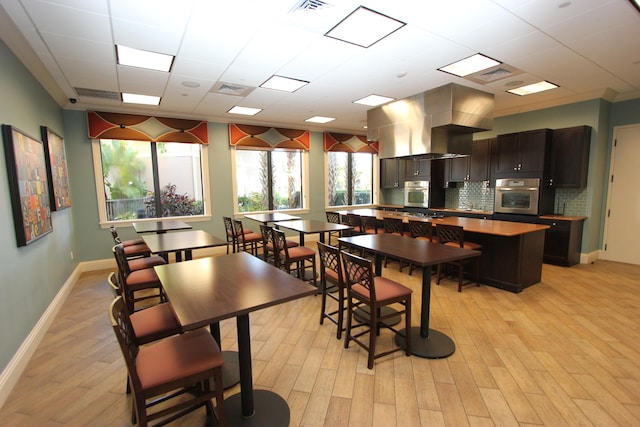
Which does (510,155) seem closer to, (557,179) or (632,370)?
(557,179)

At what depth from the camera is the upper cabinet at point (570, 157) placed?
5.03 m

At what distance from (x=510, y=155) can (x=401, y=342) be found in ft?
15.6

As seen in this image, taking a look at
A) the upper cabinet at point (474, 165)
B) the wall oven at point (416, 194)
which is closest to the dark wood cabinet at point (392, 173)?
the wall oven at point (416, 194)

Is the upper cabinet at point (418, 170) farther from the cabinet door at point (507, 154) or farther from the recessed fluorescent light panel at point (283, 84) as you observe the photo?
the recessed fluorescent light panel at point (283, 84)

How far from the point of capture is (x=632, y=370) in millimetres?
2326

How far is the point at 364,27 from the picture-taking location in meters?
2.75

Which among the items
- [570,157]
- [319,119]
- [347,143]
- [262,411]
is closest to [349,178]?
[347,143]

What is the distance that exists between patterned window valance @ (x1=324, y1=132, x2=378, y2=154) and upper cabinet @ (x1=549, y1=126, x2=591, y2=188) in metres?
4.20

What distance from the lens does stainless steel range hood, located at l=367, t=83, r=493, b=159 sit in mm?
3909

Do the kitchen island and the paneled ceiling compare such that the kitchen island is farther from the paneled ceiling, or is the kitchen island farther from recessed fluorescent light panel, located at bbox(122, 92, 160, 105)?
recessed fluorescent light panel, located at bbox(122, 92, 160, 105)

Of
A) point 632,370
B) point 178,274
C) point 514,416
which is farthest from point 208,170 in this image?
Result: point 632,370

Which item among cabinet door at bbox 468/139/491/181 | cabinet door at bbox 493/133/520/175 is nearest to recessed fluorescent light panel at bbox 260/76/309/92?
cabinet door at bbox 468/139/491/181

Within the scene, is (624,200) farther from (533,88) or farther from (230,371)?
(230,371)

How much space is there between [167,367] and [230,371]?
0.89 m
